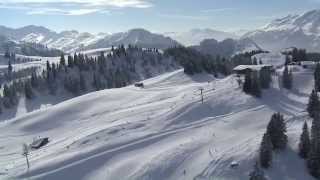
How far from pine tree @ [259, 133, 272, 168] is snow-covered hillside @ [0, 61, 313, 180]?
4.54 feet

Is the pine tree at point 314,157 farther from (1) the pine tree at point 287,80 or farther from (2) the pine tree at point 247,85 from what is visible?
(1) the pine tree at point 287,80

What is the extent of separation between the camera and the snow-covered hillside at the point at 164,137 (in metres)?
77.8

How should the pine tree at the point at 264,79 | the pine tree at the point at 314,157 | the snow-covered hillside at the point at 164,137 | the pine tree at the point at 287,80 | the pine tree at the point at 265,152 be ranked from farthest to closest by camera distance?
the pine tree at the point at 287,80, the pine tree at the point at 264,79, the snow-covered hillside at the point at 164,137, the pine tree at the point at 265,152, the pine tree at the point at 314,157

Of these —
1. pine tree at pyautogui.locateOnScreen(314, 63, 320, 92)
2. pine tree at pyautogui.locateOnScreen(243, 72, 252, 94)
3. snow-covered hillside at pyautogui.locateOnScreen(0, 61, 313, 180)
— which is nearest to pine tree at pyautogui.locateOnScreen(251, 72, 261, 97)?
pine tree at pyautogui.locateOnScreen(243, 72, 252, 94)

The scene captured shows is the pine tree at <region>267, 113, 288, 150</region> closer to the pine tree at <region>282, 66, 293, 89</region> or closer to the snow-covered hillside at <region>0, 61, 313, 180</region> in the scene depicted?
the snow-covered hillside at <region>0, 61, 313, 180</region>

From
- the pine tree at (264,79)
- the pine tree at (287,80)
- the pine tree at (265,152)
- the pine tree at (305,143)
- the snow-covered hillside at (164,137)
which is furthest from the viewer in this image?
the pine tree at (287,80)

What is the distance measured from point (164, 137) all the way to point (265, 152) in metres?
22.0

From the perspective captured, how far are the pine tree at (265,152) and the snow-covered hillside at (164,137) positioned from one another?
138 cm

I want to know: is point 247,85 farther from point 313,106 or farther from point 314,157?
point 314,157

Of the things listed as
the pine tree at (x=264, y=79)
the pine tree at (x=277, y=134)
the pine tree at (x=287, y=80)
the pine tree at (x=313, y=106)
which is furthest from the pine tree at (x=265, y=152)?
the pine tree at (x=287, y=80)

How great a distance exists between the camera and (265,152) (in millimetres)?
75812

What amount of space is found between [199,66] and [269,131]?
384 ft

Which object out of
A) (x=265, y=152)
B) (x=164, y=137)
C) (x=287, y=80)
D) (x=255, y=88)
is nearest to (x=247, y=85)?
(x=255, y=88)

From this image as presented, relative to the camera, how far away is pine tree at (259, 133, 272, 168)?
7575 centimetres
